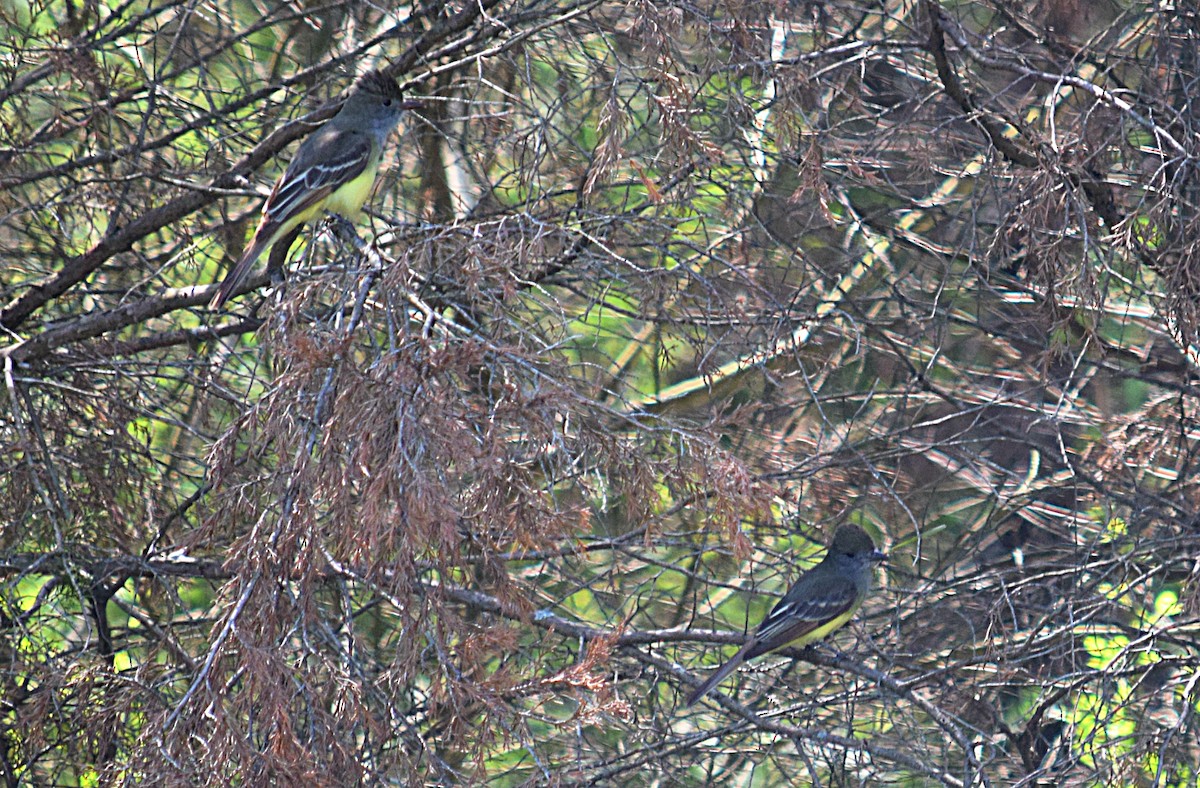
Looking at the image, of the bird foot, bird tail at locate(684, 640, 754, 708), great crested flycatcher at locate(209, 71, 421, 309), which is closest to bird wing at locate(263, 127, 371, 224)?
great crested flycatcher at locate(209, 71, 421, 309)

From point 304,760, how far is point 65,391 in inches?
114

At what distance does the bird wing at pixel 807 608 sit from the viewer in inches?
244

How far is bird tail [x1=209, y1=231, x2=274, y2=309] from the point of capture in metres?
5.39

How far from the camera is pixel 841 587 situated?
6.54 metres

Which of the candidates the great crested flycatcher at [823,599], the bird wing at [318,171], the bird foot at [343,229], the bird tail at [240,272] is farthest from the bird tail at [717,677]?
the bird wing at [318,171]

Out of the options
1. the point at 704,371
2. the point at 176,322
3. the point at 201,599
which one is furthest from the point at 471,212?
the point at 201,599

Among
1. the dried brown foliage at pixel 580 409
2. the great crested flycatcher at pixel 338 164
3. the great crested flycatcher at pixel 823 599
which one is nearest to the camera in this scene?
the dried brown foliage at pixel 580 409

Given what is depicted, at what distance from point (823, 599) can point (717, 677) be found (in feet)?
2.66

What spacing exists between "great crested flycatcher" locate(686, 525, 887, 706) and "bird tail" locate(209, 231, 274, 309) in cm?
242

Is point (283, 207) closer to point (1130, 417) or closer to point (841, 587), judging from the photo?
point (841, 587)

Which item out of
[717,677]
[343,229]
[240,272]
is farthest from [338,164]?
[717,677]

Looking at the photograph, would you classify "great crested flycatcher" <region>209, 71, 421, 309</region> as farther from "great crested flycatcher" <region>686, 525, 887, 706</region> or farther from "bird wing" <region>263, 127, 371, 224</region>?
"great crested flycatcher" <region>686, 525, 887, 706</region>

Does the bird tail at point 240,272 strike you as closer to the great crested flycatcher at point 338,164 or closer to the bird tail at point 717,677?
the great crested flycatcher at point 338,164

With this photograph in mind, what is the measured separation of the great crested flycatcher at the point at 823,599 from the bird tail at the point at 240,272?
95.3 inches
